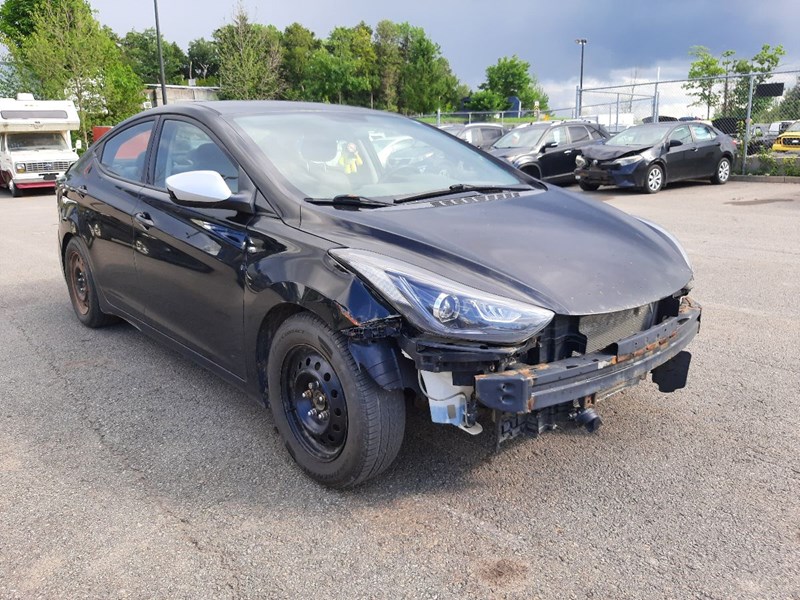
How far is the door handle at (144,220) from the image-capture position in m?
3.85

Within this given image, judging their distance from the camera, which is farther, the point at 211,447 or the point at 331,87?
the point at 331,87

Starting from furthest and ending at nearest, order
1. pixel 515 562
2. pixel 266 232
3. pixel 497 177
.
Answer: pixel 497 177 → pixel 266 232 → pixel 515 562

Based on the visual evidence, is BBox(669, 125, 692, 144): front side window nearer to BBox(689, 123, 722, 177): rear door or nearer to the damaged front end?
BBox(689, 123, 722, 177): rear door

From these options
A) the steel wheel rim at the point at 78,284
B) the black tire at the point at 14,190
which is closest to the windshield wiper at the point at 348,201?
the steel wheel rim at the point at 78,284

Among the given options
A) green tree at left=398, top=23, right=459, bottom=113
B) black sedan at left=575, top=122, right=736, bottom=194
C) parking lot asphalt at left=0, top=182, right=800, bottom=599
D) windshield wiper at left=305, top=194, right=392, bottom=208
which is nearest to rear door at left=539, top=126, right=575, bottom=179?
black sedan at left=575, top=122, right=736, bottom=194

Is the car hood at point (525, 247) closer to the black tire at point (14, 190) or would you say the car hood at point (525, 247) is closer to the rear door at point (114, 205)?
the rear door at point (114, 205)

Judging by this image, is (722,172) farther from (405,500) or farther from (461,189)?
(405,500)

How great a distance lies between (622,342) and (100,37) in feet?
120

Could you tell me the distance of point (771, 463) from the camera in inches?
120

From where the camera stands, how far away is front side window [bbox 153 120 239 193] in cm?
338

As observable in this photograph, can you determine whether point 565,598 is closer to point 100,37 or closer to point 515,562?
point 515,562

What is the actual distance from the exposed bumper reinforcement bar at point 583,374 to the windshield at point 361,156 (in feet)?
4.04

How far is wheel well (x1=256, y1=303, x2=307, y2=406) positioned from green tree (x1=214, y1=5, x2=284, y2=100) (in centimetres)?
3741

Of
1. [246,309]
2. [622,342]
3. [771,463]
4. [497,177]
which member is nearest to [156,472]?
[246,309]
